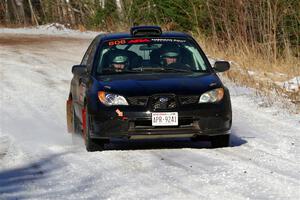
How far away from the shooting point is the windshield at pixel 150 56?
1182 centimetres

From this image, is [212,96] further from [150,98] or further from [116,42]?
[116,42]

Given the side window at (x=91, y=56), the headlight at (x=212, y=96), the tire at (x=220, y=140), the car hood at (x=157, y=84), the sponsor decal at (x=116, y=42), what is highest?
the sponsor decal at (x=116, y=42)

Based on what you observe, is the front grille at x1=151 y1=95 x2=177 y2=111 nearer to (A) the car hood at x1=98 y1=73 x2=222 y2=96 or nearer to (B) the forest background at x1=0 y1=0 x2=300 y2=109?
(A) the car hood at x1=98 y1=73 x2=222 y2=96

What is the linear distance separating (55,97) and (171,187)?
34.5 ft

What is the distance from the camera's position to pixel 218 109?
10.8 metres

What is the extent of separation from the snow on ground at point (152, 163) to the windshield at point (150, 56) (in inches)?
36.4

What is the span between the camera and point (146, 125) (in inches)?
417

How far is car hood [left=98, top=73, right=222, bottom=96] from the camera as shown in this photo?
10703mm

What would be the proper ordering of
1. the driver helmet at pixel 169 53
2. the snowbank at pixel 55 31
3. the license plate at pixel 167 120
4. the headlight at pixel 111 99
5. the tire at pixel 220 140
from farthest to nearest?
the snowbank at pixel 55 31
the driver helmet at pixel 169 53
the tire at pixel 220 140
the headlight at pixel 111 99
the license plate at pixel 167 120

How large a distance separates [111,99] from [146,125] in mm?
506

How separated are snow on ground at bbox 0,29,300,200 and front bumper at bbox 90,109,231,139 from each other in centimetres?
19

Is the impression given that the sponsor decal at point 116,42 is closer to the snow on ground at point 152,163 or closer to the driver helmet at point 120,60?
the driver helmet at point 120,60

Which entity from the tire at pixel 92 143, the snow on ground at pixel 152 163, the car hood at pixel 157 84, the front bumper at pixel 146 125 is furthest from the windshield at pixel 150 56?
the front bumper at pixel 146 125

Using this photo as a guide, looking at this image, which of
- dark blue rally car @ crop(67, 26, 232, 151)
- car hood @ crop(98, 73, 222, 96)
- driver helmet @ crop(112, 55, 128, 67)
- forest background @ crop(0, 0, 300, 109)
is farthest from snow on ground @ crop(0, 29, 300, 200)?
forest background @ crop(0, 0, 300, 109)
